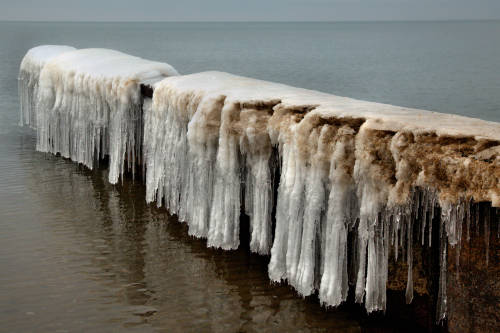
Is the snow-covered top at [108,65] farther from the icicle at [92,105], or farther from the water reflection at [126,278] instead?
the water reflection at [126,278]

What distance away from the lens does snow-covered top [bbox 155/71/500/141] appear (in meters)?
6.88

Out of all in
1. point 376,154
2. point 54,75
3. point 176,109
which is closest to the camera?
point 376,154

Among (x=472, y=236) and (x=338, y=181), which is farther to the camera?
(x=338, y=181)

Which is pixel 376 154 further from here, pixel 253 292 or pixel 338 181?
pixel 253 292

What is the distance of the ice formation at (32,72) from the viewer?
17906 mm

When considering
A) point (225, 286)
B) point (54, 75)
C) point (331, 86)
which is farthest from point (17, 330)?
point (331, 86)

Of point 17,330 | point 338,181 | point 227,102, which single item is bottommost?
point 17,330

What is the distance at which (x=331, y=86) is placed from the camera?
41344 millimetres

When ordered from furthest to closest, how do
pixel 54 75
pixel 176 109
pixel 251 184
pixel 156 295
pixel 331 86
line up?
1. pixel 331 86
2. pixel 54 75
3. pixel 176 109
4. pixel 251 184
5. pixel 156 295

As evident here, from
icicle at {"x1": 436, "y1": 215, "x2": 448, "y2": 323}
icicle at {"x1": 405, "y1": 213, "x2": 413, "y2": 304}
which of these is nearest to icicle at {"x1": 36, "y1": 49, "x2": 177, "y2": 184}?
icicle at {"x1": 405, "y1": 213, "x2": 413, "y2": 304}

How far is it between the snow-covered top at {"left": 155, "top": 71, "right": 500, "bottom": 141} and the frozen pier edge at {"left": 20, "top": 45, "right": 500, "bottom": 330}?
22mm

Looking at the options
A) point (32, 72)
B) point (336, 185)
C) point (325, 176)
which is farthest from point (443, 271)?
point (32, 72)

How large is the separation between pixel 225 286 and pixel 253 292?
424 mm

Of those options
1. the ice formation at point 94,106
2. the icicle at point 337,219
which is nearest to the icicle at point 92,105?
the ice formation at point 94,106
